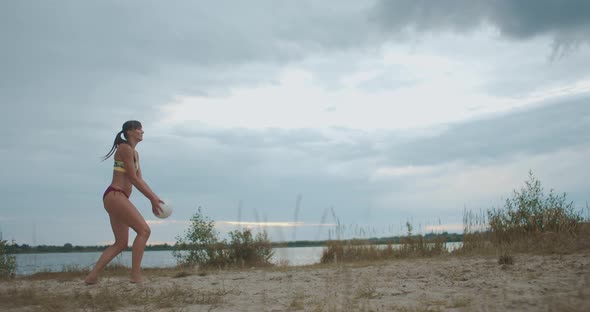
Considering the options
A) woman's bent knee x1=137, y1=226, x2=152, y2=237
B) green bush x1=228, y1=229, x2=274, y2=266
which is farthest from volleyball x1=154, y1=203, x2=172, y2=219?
green bush x1=228, y1=229, x2=274, y2=266

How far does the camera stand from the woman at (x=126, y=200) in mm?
7043

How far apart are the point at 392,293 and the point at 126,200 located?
3.92m

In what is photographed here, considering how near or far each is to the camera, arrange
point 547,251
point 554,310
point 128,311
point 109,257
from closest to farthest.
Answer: point 554,310, point 128,311, point 109,257, point 547,251

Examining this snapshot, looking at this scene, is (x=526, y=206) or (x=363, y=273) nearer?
(x=363, y=273)

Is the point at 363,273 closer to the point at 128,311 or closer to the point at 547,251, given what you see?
the point at 547,251

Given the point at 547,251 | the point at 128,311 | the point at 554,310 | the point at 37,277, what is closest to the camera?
the point at 554,310

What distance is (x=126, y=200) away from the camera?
7121 mm

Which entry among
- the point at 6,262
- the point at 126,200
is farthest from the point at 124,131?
the point at 6,262

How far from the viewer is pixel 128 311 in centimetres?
525

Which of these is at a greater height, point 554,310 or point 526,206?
point 526,206

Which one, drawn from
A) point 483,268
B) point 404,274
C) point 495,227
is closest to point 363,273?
point 404,274

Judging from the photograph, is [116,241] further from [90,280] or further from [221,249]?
[221,249]

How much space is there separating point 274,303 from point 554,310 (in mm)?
2784

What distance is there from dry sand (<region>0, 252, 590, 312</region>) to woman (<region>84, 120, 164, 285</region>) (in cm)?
55
